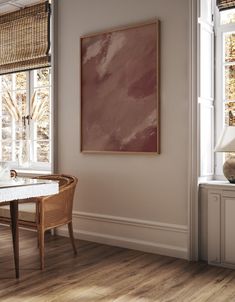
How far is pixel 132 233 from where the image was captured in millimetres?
3998

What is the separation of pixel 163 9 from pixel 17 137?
2.71 m

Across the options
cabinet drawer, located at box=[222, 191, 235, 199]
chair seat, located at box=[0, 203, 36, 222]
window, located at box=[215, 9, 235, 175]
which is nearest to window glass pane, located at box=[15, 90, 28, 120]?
chair seat, located at box=[0, 203, 36, 222]

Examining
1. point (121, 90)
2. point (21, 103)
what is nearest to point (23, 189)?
point (121, 90)

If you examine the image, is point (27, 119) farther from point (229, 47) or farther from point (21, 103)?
point (229, 47)

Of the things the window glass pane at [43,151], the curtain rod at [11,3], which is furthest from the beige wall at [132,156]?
the curtain rod at [11,3]

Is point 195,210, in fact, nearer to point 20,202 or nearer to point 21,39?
point 20,202

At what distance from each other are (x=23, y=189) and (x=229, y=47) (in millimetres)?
2342

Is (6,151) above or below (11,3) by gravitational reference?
below

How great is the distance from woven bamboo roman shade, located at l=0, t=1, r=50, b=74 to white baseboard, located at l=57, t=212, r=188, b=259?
77.3 inches

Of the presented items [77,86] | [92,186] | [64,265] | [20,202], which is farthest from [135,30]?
[64,265]

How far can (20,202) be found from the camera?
3967 mm

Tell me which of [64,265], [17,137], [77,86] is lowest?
[64,265]

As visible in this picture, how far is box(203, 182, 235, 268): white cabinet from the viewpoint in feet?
11.0

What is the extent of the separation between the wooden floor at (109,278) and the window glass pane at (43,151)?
142 cm
